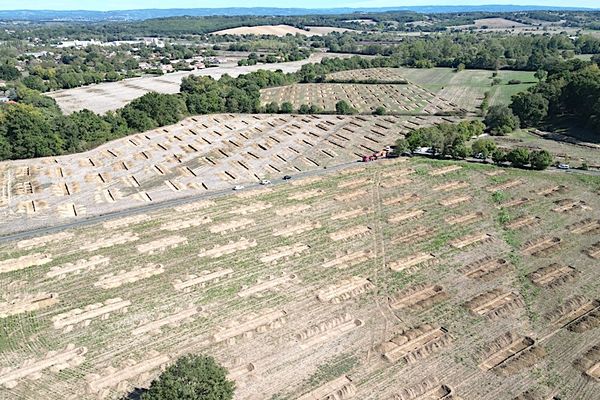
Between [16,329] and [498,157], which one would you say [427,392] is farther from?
[498,157]

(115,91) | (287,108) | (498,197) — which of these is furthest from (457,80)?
(115,91)

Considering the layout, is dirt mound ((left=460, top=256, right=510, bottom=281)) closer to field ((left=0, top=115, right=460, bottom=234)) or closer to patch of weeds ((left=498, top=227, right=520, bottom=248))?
patch of weeds ((left=498, top=227, right=520, bottom=248))

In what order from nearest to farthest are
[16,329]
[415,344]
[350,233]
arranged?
1. [415,344]
2. [16,329]
3. [350,233]

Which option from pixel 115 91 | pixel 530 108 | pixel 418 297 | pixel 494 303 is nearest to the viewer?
pixel 494 303

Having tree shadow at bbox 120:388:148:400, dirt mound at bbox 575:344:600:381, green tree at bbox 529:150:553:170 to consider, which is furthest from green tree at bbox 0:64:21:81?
dirt mound at bbox 575:344:600:381

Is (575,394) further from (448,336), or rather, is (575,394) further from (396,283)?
(396,283)

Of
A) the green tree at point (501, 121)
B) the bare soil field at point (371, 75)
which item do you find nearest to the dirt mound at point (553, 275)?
the green tree at point (501, 121)
